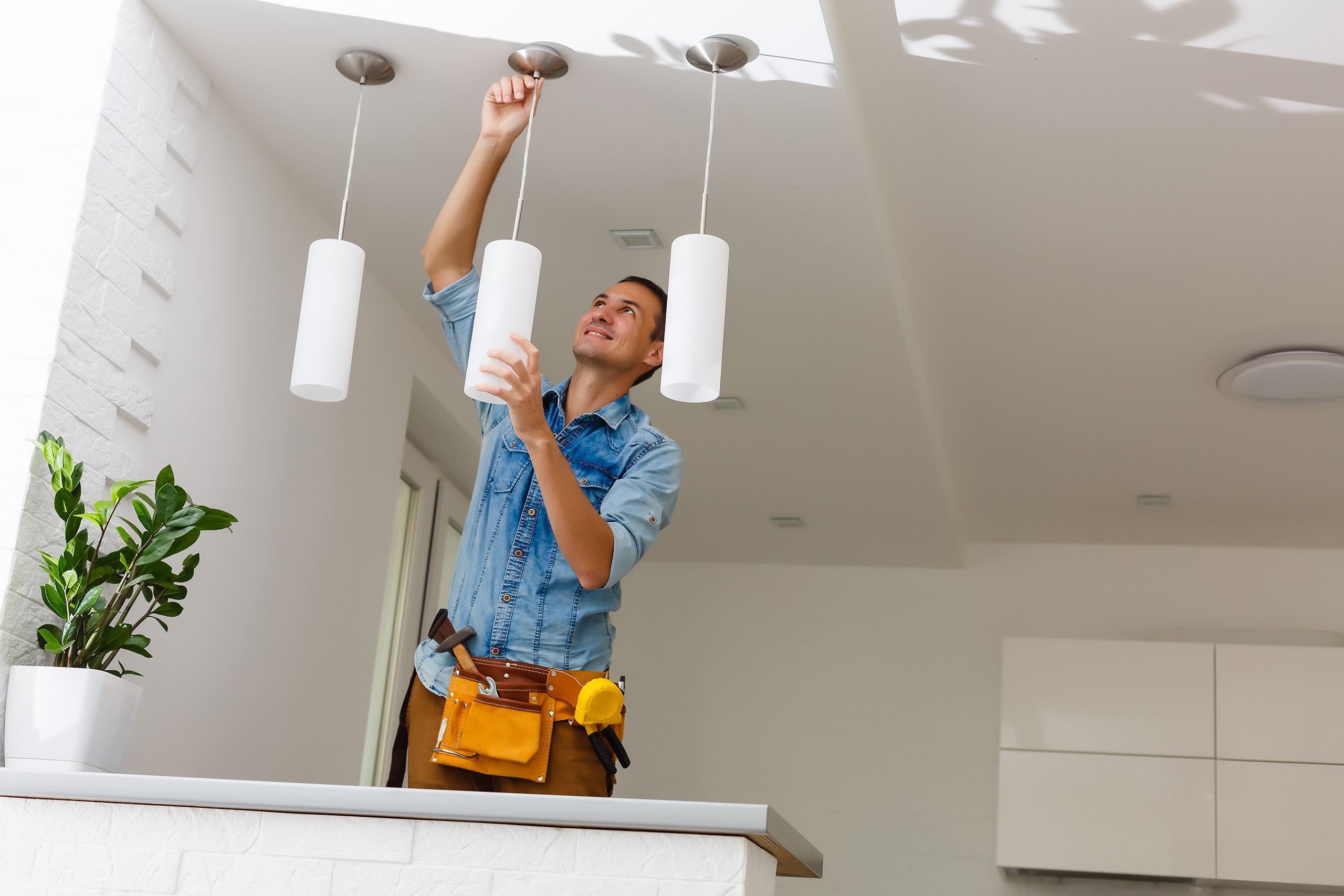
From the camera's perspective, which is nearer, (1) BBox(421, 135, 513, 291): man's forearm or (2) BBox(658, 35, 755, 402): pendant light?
(2) BBox(658, 35, 755, 402): pendant light

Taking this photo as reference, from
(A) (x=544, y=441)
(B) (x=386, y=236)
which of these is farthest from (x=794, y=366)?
(A) (x=544, y=441)

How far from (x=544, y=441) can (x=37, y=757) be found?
31.7 inches

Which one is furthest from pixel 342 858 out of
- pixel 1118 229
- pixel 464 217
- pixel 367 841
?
pixel 1118 229

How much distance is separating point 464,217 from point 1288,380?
7.96 feet

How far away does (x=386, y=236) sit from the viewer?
3064 millimetres

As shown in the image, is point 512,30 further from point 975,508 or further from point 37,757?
point 975,508

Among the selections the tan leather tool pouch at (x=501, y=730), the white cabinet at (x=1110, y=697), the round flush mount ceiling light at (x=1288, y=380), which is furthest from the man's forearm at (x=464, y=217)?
the white cabinet at (x=1110, y=697)

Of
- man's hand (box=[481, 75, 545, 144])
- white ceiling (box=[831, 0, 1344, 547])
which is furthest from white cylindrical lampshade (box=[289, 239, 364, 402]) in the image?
white ceiling (box=[831, 0, 1344, 547])

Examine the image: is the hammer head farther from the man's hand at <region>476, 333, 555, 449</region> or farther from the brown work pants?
the man's hand at <region>476, 333, 555, 449</region>

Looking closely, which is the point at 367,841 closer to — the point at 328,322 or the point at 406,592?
the point at 328,322

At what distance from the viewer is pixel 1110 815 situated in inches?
185

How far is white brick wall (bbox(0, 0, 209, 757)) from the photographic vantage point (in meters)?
1.92

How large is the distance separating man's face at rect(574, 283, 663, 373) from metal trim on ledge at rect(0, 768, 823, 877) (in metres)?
0.90

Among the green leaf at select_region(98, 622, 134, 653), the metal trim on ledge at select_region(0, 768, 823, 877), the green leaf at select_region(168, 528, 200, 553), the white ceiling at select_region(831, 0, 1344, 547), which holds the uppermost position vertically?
the white ceiling at select_region(831, 0, 1344, 547)
